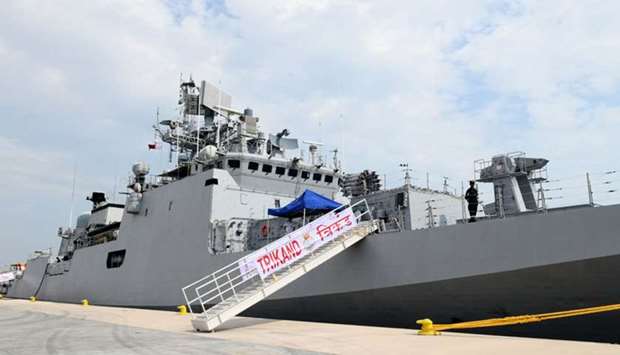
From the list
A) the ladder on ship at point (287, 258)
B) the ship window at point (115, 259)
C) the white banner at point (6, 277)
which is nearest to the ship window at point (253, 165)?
the ladder on ship at point (287, 258)

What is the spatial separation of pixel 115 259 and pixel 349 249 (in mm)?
10535

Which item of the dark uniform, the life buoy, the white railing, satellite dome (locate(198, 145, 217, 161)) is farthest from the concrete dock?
satellite dome (locate(198, 145, 217, 161))

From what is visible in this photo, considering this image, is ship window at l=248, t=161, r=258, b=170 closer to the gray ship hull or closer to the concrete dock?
the gray ship hull

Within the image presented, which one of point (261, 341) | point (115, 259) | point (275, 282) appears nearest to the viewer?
point (261, 341)

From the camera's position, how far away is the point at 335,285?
10.0 meters

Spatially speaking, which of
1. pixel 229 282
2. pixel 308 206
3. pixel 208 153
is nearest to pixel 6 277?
pixel 208 153

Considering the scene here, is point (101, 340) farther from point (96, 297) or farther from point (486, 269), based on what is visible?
point (96, 297)

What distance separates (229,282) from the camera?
9141 mm

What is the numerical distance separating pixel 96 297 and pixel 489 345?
620 inches

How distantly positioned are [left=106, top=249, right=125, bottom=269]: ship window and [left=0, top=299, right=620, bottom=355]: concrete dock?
7.28 metres

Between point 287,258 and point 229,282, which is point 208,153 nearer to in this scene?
point 287,258

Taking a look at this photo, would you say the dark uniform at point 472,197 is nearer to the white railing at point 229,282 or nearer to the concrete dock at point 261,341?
the white railing at point 229,282

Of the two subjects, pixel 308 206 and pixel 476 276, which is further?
pixel 308 206

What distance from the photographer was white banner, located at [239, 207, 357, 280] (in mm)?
9641
